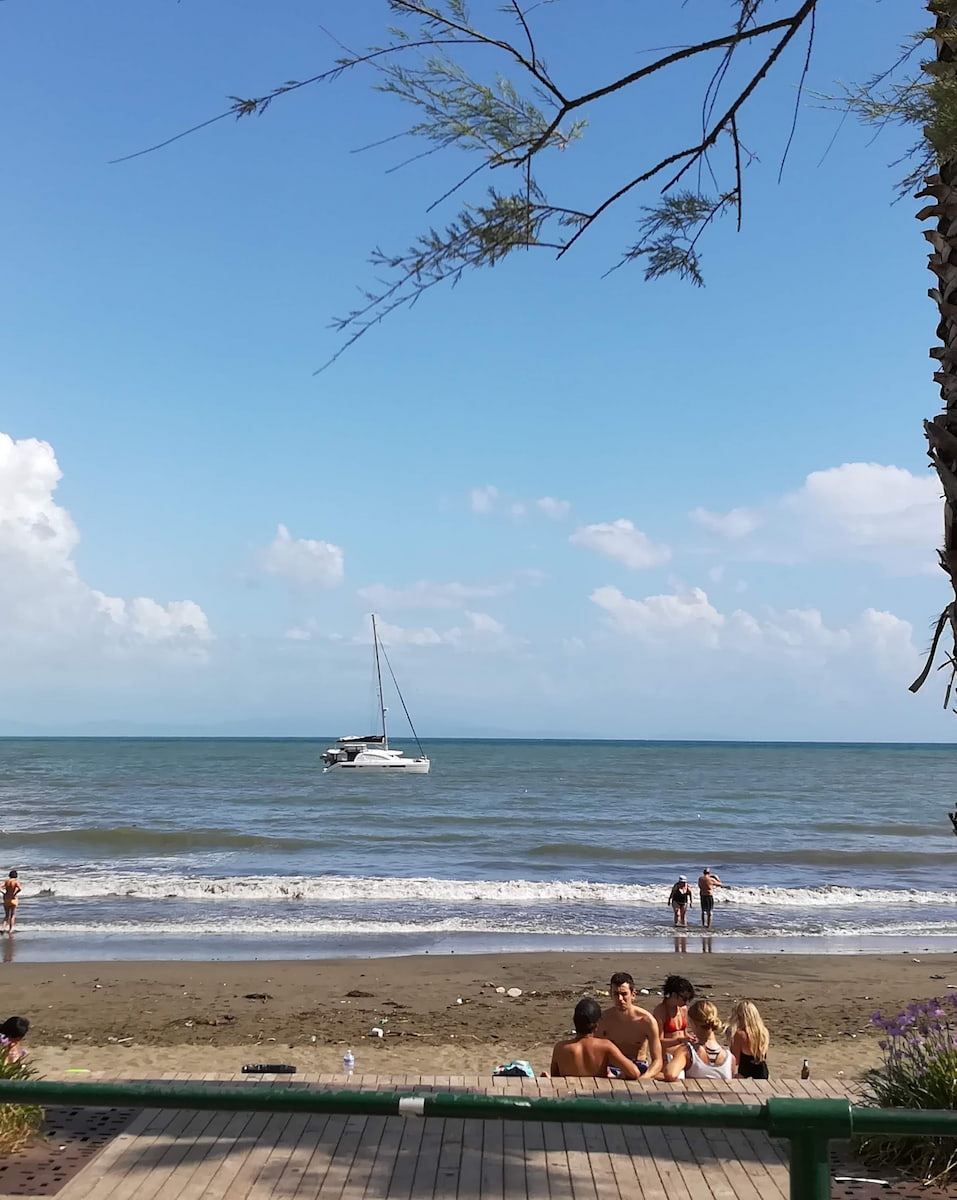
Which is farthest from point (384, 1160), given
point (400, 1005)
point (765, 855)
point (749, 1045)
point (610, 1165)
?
point (765, 855)

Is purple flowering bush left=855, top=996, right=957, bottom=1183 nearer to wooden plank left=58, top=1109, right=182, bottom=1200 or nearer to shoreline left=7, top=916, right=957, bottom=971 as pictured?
wooden plank left=58, top=1109, right=182, bottom=1200

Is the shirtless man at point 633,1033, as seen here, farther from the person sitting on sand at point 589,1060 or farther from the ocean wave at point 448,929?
the ocean wave at point 448,929

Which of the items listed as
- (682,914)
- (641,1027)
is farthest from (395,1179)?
(682,914)

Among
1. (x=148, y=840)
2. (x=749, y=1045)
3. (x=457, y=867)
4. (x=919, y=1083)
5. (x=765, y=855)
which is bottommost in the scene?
(x=148, y=840)

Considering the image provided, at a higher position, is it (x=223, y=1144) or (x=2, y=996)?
(x=223, y=1144)

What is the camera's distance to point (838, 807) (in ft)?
158

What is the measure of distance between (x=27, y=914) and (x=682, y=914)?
11841 mm

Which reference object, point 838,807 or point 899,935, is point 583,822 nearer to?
point 838,807

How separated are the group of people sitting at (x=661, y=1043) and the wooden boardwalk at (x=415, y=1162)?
152cm

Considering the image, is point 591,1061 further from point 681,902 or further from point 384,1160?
point 681,902

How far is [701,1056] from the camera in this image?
7.21 meters

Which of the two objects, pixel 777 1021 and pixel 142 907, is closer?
pixel 777 1021

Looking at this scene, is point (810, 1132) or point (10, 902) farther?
point (10, 902)

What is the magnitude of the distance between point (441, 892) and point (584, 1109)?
2139 cm
